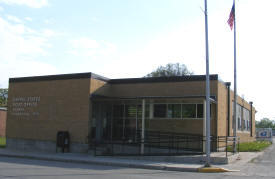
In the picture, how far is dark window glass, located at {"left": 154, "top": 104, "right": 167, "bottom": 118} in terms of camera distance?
2277cm

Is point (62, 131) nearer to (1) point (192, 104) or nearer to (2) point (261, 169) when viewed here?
(1) point (192, 104)

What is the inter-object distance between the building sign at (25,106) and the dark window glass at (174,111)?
31.2ft

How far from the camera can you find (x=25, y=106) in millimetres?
25031

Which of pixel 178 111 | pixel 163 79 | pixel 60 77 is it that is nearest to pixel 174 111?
pixel 178 111

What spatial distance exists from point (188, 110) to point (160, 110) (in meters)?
2.03

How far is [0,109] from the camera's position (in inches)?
1625

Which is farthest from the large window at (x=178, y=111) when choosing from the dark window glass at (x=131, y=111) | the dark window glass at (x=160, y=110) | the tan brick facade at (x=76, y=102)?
the dark window glass at (x=131, y=111)

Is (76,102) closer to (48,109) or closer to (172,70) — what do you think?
(48,109)

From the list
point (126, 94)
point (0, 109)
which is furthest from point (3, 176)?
point (0, 109)

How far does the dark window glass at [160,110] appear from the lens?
22.8 meters

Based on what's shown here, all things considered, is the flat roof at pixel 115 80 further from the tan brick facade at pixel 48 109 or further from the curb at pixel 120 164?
the curb at pixel 120 164

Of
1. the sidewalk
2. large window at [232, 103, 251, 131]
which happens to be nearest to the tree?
large window at [232, 103, 251, 131]

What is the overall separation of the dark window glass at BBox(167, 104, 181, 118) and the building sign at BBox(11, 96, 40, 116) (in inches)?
374

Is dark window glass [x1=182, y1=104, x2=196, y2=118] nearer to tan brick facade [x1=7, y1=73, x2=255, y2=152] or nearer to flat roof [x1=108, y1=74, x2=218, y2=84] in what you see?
tan brick facade [x1=7, y1=73, x2=255, y2=152]
